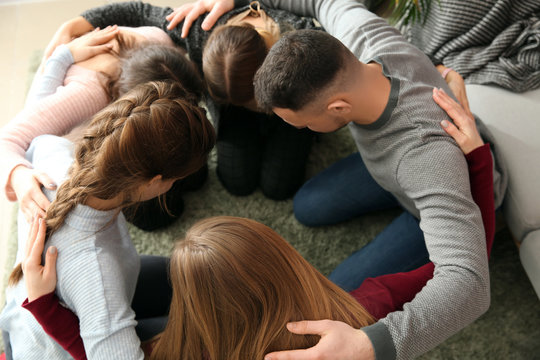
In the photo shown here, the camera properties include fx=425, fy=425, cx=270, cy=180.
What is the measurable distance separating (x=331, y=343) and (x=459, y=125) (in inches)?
21.3

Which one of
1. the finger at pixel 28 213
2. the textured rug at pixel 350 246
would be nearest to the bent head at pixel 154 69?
the finger at pixel 28 213

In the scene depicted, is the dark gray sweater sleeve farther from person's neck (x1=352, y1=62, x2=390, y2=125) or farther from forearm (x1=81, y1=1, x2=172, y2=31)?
person's neck (x1=352, y1=62, x2=390, y2=125)

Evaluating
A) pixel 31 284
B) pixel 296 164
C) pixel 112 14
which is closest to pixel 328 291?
pixel 31 284

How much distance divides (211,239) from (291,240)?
741 mm

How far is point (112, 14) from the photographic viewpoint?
1.26 meters

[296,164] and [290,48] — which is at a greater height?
[290,48]

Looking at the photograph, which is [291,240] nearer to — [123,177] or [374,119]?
[374,119]

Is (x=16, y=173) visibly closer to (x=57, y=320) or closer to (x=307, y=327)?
(x=57, y=320)

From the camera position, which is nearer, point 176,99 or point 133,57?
point 176,99

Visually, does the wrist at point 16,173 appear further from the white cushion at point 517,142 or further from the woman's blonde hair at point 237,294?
the white cushion at point 517,142

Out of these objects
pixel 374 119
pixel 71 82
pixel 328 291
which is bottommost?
pixel 328 291

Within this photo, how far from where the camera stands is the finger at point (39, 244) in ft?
2.46

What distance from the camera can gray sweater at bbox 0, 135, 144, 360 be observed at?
74 cm

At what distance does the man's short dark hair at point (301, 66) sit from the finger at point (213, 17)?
14.7 inches
